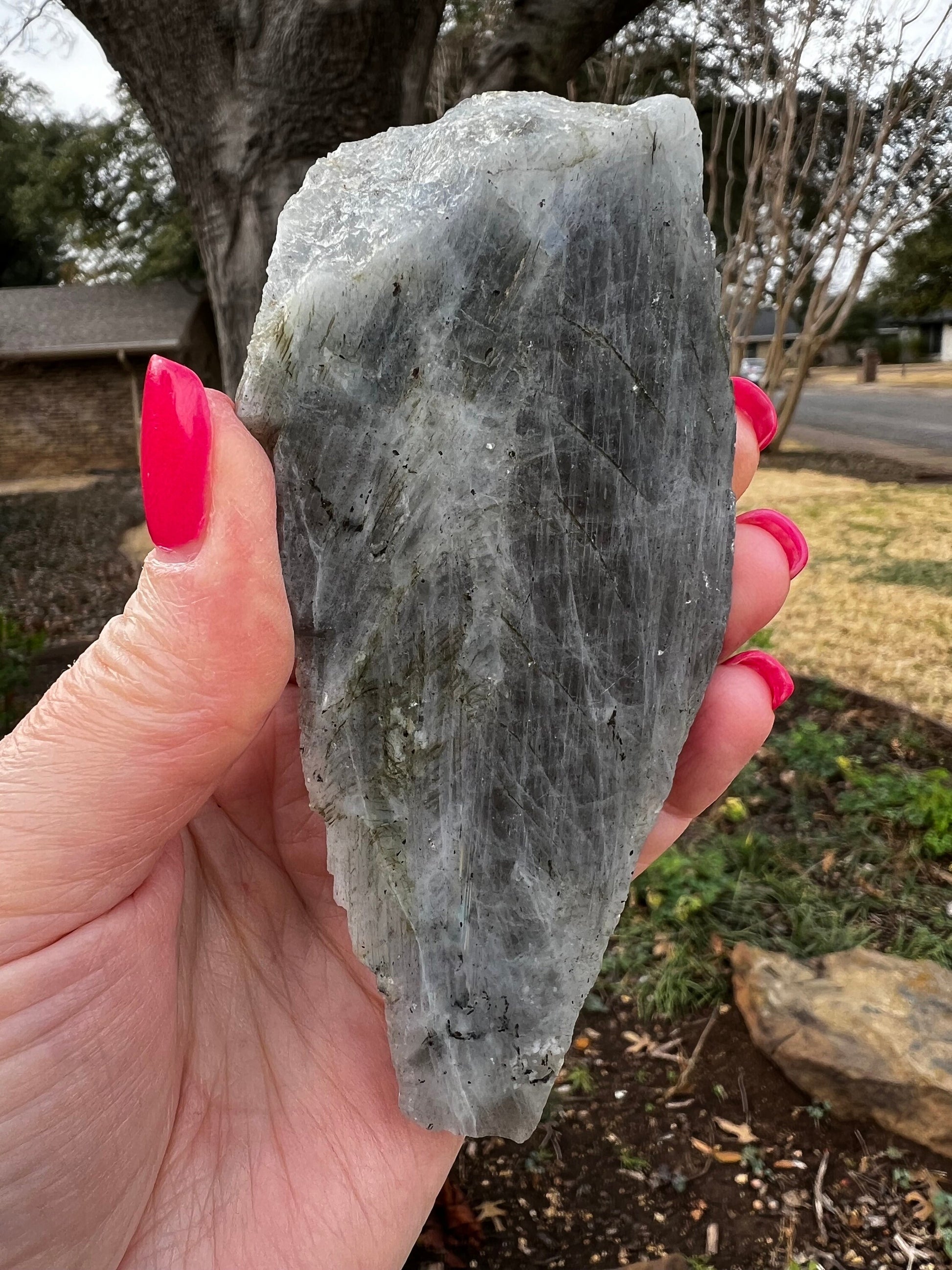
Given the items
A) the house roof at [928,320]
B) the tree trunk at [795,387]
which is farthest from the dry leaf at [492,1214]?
the house roof at [928,320]

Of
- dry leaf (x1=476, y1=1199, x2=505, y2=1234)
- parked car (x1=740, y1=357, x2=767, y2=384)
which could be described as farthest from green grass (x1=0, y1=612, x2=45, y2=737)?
parked car (x1=740, y1=357, x2=767, y2=384)

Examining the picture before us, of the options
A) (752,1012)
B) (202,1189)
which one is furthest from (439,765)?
(752,1012)

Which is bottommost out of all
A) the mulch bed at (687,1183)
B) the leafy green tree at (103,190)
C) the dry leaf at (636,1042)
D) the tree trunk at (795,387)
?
the mulch bed at (687,1183)

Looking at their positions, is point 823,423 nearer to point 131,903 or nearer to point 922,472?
point 922,472

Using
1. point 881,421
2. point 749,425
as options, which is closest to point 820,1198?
point 749,425

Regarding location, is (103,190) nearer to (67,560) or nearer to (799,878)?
(67,560)

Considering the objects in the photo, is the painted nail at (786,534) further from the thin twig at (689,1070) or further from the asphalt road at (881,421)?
the asphalt road at (881,421)

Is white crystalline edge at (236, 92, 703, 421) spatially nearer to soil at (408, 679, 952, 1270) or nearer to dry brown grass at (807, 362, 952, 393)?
soil at (408, 679, 952, 1270)
